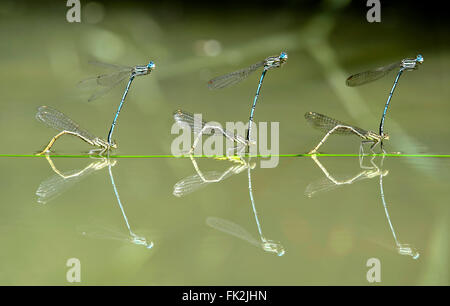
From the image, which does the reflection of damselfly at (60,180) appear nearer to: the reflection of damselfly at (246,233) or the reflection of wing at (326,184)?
the reflection of damselfly at (246,233)

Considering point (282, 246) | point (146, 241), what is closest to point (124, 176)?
point (146, 241)

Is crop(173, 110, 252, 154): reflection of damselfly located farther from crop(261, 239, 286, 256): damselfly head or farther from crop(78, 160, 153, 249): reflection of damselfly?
crop(261, 239, 286, 256): damselfly head

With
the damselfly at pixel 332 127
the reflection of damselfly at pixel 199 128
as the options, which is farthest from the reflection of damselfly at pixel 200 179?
the damselfly at pixel 332 127

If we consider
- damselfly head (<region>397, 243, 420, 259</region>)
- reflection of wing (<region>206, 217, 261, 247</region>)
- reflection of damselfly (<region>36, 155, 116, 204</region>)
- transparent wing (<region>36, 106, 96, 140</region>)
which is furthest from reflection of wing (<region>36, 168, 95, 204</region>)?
damselfly head (<region>397, 243, 420, 259</region>)

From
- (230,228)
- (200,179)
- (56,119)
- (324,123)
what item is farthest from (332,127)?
(56,119)

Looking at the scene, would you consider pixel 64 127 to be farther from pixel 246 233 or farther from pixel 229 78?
pixel 246 233

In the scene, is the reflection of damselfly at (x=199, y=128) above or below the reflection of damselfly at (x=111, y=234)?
above
